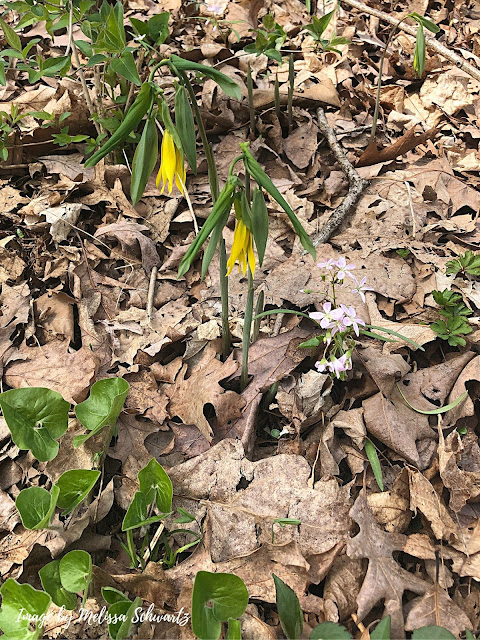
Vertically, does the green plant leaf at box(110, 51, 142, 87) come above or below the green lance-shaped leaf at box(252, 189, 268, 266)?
above

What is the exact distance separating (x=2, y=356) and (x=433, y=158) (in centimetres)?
227

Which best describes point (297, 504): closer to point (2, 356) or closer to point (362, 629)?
point (362, 629)

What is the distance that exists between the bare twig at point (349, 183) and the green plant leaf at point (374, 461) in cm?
98

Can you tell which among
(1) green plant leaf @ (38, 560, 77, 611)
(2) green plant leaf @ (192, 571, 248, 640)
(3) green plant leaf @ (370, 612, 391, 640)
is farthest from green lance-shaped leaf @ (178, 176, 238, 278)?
(3) green plant leaf @ (370, 612, 391, 640)

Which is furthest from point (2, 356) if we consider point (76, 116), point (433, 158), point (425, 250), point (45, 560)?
point (433, 158)

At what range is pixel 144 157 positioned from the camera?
4.57 feet

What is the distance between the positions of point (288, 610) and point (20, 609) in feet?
2.21

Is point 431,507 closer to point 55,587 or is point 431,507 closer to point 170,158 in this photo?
point 55,587

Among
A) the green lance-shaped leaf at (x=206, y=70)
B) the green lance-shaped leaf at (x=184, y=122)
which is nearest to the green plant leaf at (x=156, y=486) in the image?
the green lance-shaped leaf at (x=184, y=122)

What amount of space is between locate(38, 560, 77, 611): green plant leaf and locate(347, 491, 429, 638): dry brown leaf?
0.76 metres

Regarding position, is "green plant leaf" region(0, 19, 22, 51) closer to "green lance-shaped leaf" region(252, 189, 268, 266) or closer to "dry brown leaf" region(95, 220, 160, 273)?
"dry brown leaf" region(95, 220, 160, 273)

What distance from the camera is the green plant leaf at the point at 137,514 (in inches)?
58.4

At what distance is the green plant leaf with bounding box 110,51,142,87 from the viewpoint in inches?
75.1

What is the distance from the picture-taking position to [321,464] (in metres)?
1.74
